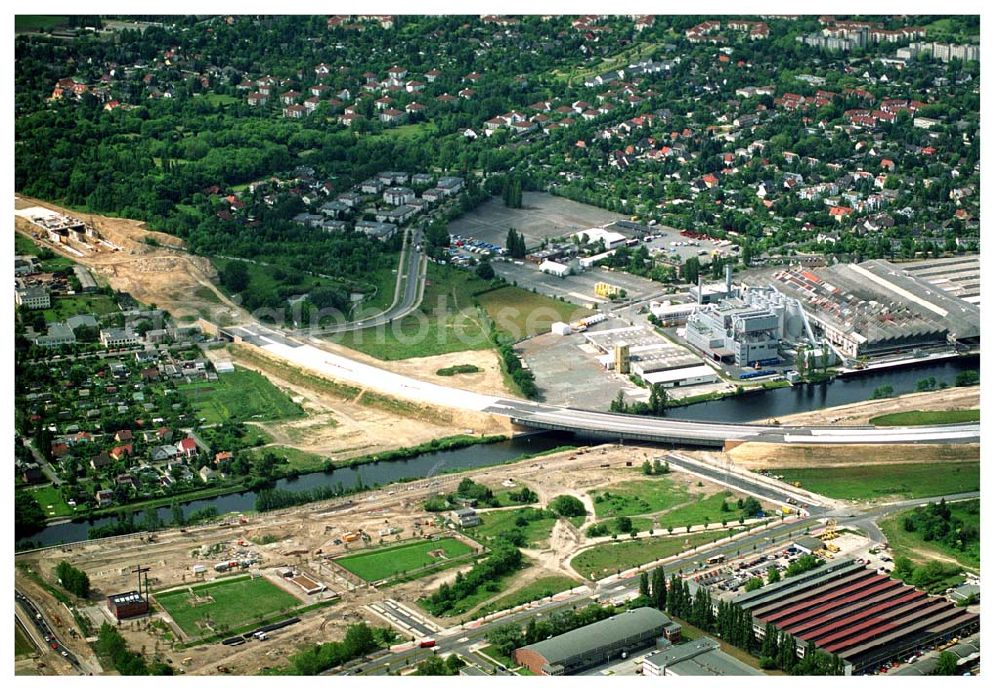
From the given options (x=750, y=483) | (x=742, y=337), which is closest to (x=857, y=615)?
(x=750, y=483)

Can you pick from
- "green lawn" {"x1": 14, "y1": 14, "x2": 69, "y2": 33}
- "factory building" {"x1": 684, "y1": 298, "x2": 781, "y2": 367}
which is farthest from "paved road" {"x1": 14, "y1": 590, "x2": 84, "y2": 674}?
"green lawn" {"x1": 14, "y1": 14, "x2": 69, "y2": 33}

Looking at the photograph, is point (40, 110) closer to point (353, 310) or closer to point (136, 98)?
point (136, 98)

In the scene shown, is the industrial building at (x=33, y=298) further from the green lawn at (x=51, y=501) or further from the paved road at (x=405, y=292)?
the green lawn at (x=51, y=501)

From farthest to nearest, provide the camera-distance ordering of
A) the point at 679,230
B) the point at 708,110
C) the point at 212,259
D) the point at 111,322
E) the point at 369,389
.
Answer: the point at 708,110 → the point at 679,230 → the point at 212,259 → the point at 111,322 → the point at 369,389

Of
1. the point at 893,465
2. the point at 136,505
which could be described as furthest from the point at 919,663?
the point at 136,505

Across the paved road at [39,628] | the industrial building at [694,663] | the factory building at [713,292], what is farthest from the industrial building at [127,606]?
the factory building at [713,292]

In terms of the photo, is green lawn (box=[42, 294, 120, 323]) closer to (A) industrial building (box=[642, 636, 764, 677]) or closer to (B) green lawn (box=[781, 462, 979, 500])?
(B) green lawn (box=[781, 462, 979, 500])
